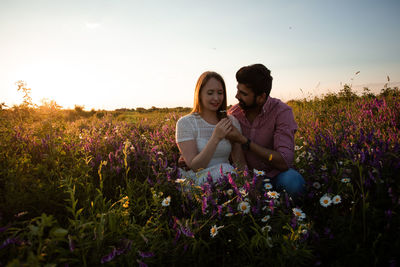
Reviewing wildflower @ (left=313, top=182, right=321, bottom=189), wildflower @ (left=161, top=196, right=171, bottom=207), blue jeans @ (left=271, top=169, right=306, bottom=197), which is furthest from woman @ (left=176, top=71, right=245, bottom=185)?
wildflower @ (left=313, top=182, right=321, bottom=189)

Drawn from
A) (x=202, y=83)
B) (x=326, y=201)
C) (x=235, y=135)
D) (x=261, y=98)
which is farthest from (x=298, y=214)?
(x=202, y=83)

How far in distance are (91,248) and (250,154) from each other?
88.9 inches

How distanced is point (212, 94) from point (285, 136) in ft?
3.62

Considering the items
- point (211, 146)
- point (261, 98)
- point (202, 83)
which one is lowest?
point (211, 146)

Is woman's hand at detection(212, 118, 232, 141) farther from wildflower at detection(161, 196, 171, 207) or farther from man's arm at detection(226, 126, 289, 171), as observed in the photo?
wildflower at detection(161, 196, 171, 207)

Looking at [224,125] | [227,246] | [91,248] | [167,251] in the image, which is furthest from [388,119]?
[91,248]

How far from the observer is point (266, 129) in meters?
3.16

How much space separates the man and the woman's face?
253 millimetres

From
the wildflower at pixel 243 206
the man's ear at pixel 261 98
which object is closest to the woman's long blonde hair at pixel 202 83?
the man's ear at pixel 261 98

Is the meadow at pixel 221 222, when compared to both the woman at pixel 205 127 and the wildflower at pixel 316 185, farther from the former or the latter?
the woman at pixel 205 127

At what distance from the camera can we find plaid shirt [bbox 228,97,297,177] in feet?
9.56

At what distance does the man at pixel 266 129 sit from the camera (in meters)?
2.81

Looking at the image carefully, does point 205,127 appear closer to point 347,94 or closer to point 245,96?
point 245,96

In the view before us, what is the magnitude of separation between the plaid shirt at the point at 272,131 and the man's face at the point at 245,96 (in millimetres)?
178
